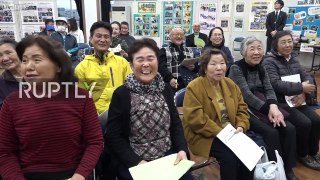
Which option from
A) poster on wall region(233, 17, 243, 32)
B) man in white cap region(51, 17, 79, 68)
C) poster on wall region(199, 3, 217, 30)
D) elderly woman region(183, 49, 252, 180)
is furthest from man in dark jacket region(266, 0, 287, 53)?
elderly woman region(183, 49, 252, 180)

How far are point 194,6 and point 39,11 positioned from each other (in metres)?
3.99

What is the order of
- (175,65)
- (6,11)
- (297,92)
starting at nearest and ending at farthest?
(297,92) → (175,65) → (6,11)

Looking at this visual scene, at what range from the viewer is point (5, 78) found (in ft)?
5.83

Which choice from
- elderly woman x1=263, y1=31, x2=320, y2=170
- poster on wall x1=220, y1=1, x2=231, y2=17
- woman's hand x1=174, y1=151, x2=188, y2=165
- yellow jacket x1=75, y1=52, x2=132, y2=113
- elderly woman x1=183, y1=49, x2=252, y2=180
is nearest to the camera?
woman's hand x1=174, y1=151, x2=188, y2=165

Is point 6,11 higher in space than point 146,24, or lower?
higher

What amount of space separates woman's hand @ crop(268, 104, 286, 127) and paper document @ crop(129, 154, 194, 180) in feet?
3.51

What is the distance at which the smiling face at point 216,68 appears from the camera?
6.61ft

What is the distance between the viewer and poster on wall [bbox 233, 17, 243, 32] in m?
7.67

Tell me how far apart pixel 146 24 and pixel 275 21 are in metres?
3.44

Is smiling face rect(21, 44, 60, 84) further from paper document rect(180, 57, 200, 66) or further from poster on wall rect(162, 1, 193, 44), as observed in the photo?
poster on wall rect(162, 1, 193, 44)

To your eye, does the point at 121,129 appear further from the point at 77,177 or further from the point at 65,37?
the point at 65,37

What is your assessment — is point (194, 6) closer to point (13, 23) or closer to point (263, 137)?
point (13, 23)

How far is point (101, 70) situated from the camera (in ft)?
7.75
